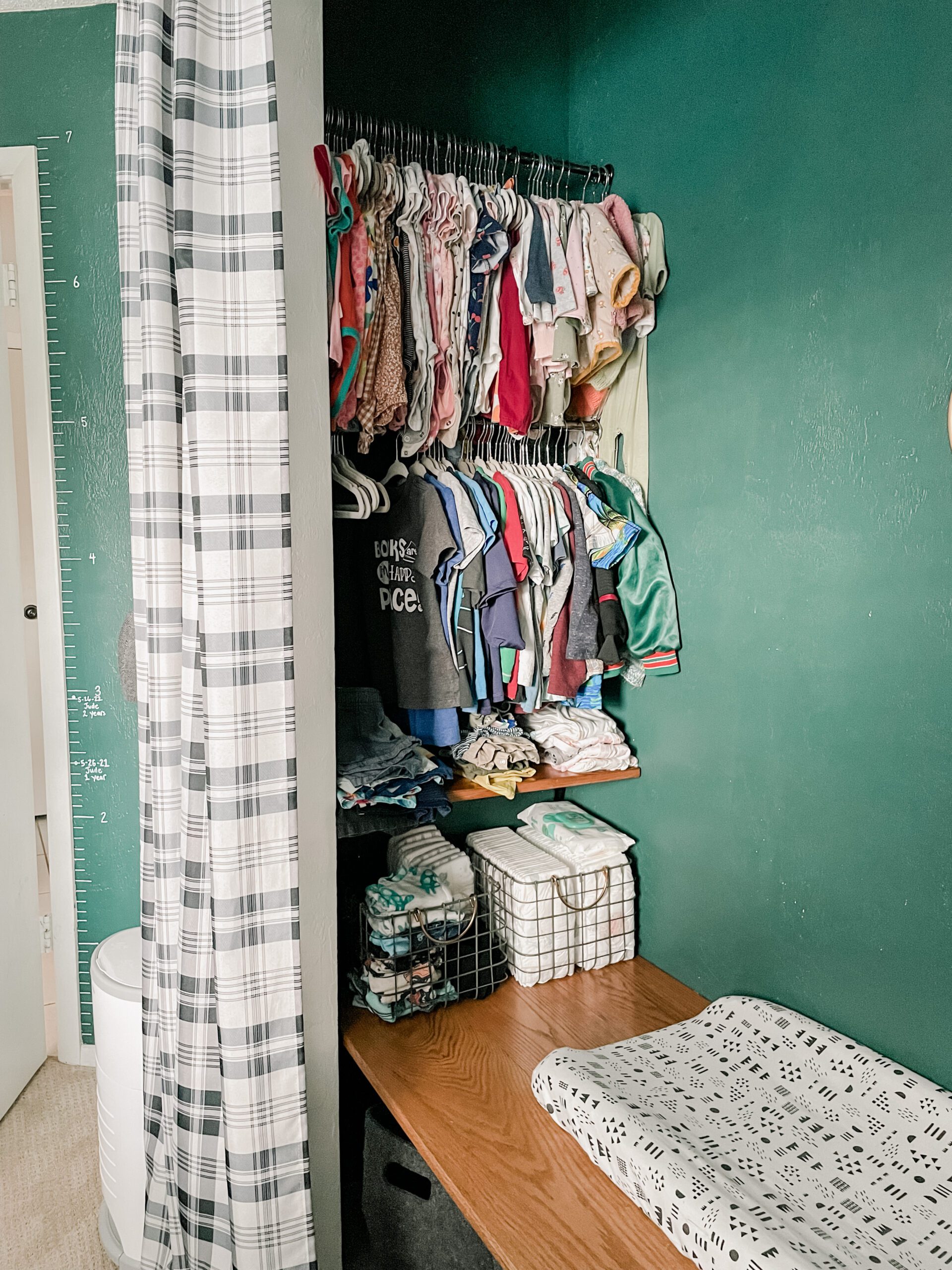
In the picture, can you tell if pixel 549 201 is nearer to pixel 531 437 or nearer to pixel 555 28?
pixel 531 437

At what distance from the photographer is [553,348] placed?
192cm

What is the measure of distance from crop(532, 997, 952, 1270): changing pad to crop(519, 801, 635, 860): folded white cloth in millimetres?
439

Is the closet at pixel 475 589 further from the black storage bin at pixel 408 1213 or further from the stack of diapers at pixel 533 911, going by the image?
the black storage bin at pixel 408 1213

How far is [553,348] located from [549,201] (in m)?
0.33

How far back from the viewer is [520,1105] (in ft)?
5.07

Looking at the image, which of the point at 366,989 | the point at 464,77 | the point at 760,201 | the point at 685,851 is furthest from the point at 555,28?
the point at 366,989

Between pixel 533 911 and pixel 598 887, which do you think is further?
pixel 598 887

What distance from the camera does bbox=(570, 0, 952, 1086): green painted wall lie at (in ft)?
4.61

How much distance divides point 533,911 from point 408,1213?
60cm

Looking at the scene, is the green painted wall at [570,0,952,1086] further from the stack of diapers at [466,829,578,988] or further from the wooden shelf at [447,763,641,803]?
the stack of diapers at [466,829,578,988]

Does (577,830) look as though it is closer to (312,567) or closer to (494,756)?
(494,756)

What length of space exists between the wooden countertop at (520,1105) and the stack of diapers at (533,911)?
5 centimetres

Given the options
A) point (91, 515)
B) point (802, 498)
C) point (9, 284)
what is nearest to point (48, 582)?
point (91, 515)

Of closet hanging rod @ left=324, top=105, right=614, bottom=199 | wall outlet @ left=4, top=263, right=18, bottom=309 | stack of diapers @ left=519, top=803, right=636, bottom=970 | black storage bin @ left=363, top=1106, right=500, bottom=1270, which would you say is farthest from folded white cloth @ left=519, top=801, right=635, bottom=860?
wall outlet @ left=4, top=263, right=18, bottom=309
